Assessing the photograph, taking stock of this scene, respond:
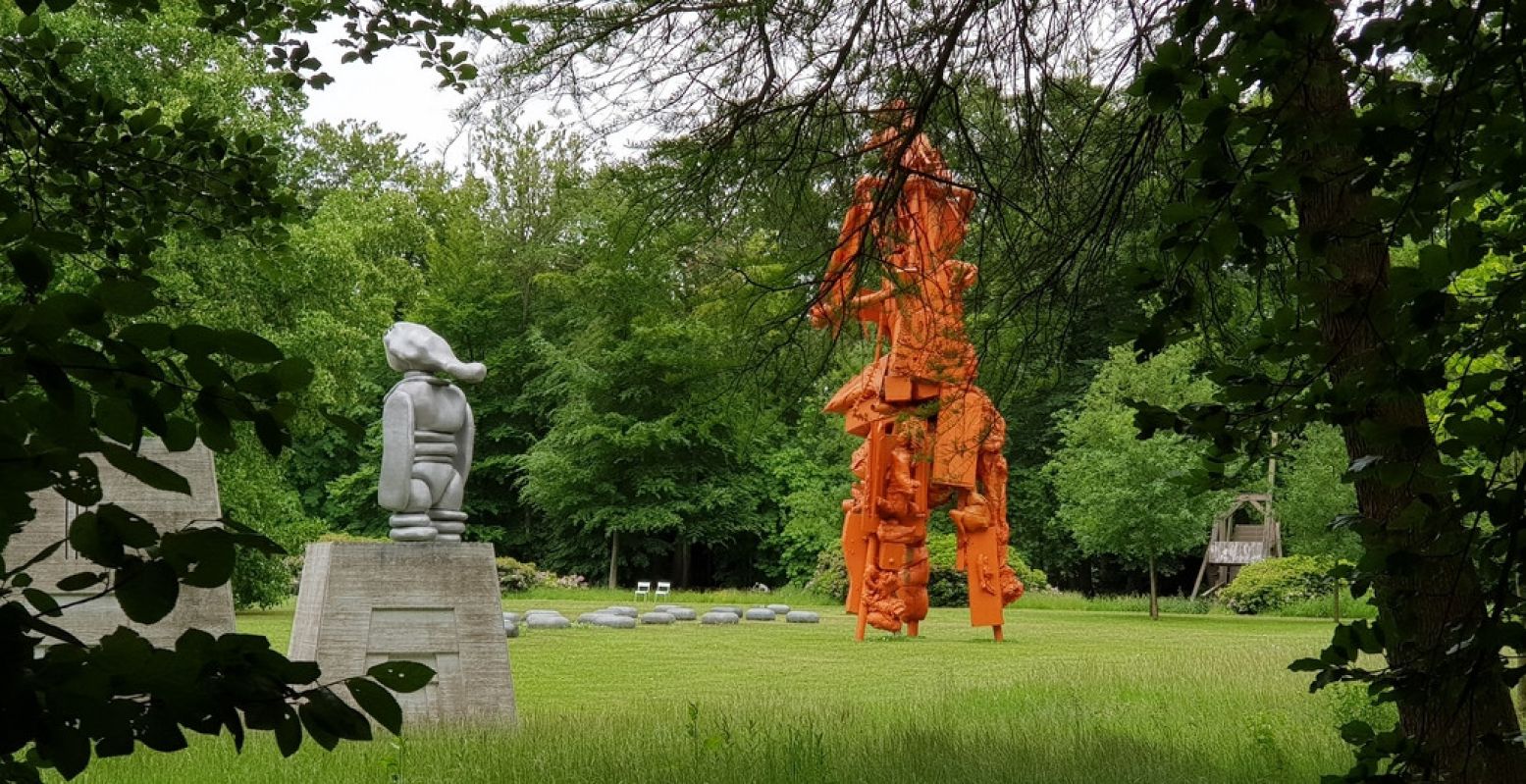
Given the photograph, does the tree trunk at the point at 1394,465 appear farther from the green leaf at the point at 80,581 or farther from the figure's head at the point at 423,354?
the figure's head at the point at 423,354

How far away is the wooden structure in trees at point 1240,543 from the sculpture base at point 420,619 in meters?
23.8

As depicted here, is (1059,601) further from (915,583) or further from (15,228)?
(15,228)

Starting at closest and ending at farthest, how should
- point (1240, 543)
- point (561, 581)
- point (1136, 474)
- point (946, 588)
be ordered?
point (1136, 474)
point (946, 588)
point (561, 581)
point (1240, 543)

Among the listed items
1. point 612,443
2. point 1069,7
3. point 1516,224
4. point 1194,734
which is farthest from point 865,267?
point 612,443

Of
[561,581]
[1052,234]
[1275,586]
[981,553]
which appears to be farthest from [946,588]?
[1052,234]

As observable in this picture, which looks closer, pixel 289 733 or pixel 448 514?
pixel 289 733

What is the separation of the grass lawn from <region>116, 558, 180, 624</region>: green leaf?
16.0 ft

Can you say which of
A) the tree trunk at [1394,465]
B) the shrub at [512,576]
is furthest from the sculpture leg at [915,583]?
the tree trunk at [1394,465]

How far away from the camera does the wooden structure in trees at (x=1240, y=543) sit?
1241 inches

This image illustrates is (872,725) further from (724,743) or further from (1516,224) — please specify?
(1516,224)

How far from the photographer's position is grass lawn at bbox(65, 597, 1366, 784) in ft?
20.9

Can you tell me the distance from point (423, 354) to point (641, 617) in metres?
12.5

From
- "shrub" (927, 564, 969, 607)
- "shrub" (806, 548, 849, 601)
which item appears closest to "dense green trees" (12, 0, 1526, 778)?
"shrub" (927, 564, 969, 607)

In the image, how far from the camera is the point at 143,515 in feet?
29.2
